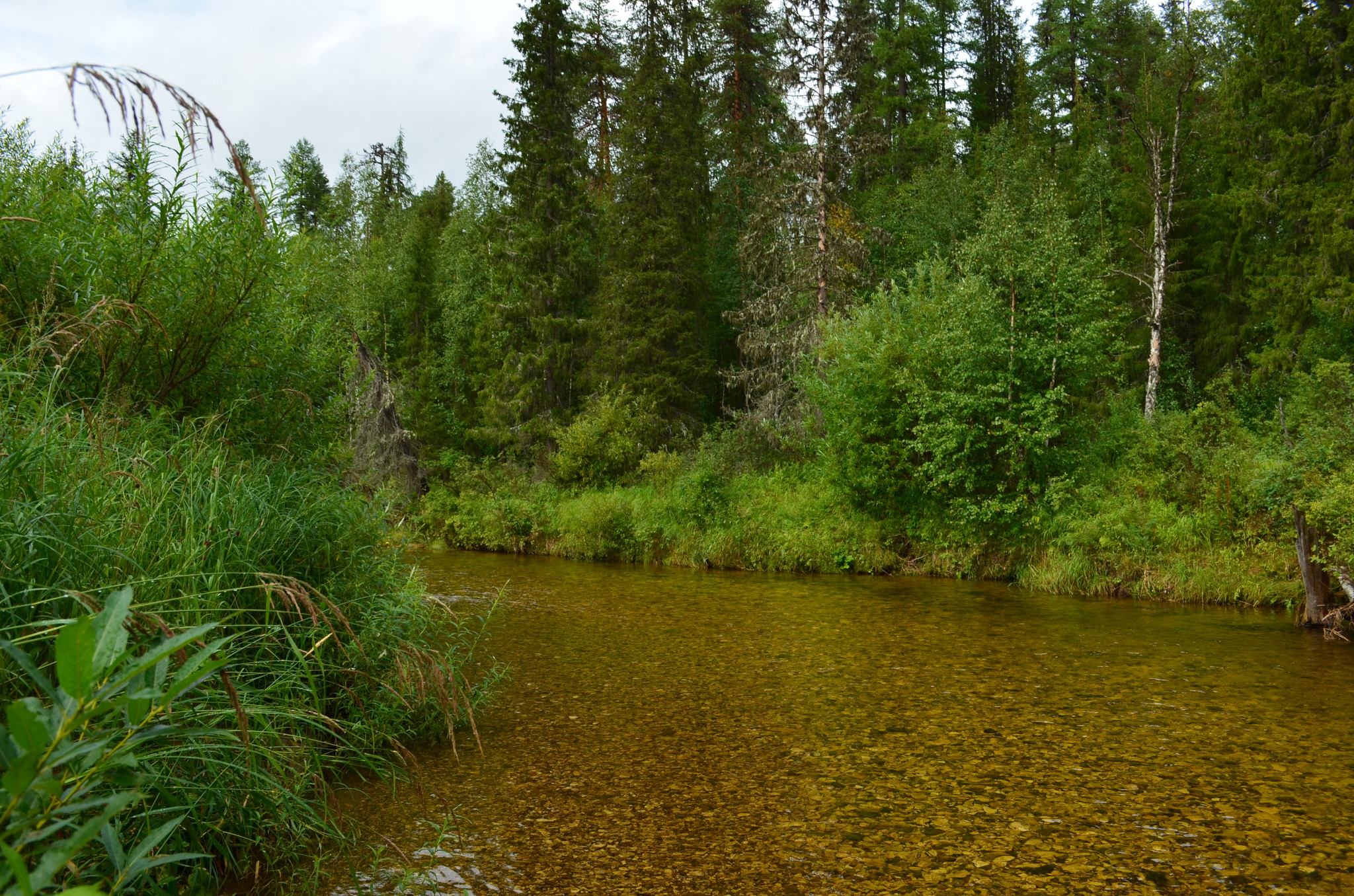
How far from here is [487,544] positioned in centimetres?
2361

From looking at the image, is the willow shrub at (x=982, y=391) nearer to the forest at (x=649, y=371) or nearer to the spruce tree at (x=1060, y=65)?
the forest at (x=649, y=371)

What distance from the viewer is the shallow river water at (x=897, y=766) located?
443 centimetres

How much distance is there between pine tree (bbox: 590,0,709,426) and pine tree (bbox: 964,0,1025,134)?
14959 millimetres

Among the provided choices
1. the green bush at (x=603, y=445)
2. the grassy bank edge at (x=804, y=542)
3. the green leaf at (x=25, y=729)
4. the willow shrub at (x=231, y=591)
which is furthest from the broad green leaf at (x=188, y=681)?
the green bush at (x=603, y=445)

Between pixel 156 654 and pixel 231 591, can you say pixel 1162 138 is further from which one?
pixel 156 654

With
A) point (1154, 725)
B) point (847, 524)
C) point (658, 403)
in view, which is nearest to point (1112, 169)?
point (658, 403)

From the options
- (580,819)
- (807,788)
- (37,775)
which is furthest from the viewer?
(807,788)

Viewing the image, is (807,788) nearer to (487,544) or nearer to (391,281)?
(487,544)

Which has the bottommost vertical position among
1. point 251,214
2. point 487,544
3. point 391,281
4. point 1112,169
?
point 487,544

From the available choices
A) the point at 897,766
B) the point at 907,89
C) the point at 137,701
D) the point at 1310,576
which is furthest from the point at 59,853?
the point at 907,89

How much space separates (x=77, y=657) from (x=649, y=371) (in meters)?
27.5

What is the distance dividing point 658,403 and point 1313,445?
18973 mm

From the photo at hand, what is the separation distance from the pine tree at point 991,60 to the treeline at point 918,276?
172 mm

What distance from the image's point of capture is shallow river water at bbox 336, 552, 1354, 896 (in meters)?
4.43
